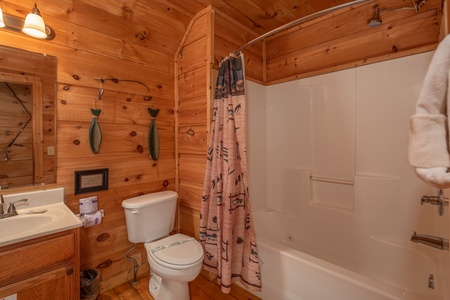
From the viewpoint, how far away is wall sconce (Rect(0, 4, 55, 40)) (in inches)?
49.0

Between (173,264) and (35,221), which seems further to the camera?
(173,264)

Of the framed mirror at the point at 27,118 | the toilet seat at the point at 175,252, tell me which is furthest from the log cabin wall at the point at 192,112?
the framed mirror at the point at 27,118

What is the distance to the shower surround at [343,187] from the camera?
4.70 feet

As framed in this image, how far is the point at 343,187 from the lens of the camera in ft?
6.38

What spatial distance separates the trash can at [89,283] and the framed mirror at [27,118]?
765 millimetres

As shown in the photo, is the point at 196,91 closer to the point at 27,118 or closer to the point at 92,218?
the point at 27,118

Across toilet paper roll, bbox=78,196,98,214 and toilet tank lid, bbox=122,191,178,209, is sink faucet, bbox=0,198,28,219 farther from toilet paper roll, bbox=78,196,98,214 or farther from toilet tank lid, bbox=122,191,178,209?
toilet tank lid, bbox=122,191,178,209

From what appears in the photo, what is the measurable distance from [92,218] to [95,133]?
654mm

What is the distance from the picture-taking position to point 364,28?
1.84 metres

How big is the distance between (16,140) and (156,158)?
967 millimetres

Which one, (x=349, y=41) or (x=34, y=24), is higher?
(x=349, y=41)

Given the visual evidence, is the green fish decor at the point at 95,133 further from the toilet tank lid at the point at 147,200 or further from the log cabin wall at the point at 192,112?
the log cabin wall at the point at 192,112

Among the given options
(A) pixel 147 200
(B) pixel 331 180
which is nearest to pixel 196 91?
(A) pixel 147 200

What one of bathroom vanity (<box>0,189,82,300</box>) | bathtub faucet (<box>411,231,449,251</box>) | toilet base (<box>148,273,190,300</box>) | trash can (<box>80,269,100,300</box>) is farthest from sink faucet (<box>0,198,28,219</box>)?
bathtub faucet (<box>411,231,449,251</box>)
